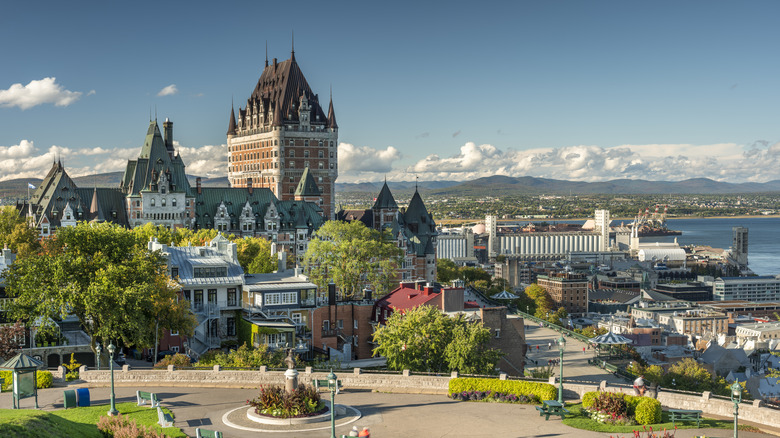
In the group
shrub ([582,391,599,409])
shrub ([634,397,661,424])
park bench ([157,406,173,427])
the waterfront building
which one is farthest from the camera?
the waterfront building

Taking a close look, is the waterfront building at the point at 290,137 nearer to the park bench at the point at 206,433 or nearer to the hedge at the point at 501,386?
the hedge at the point at 501,386

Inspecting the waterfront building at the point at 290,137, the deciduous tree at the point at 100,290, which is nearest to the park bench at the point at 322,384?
the deciduous tree at the point at 100,290

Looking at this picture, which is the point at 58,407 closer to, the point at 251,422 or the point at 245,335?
the point at 251,422

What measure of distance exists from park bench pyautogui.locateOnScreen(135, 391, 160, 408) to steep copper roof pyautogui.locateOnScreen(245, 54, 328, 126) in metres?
105

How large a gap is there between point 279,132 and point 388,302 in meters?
83.1

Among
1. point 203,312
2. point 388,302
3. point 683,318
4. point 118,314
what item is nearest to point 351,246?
point 388,302

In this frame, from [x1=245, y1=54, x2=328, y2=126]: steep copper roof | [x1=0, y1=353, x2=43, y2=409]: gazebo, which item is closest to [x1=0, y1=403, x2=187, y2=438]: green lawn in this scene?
[x1=0, y1=353, x2=43, y2=409]: gazebo

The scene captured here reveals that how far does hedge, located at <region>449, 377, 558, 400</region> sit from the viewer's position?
4066 cm

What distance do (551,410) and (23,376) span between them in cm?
2339

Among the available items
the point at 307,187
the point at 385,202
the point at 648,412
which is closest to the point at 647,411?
the point at 648,412

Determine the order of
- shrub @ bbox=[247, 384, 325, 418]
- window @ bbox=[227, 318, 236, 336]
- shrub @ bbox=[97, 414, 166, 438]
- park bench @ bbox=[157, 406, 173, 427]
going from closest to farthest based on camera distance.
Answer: shrub @ bbox=[97, 414, 166, 438], park bench @ bbox=[157, 406, 173, 427], shrub @ bbox=[247, 384, 325, 418], window @ bbox=[227, 318, 236, 336]

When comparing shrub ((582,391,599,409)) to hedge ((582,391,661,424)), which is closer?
hedge ((582,391,661,424))

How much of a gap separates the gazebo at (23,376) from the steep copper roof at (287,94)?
351ft

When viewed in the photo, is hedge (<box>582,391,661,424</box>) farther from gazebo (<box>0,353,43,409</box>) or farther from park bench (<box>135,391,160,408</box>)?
gazebo (<box>0,353,43,409</box>)
